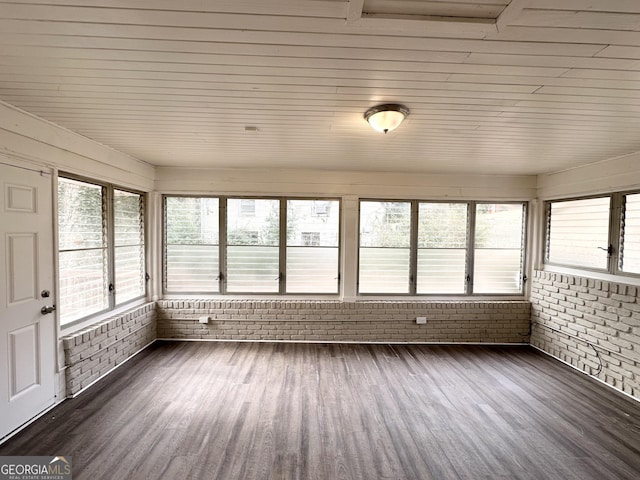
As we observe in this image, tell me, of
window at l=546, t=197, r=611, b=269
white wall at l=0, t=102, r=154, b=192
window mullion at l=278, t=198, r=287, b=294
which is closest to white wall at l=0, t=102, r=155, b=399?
white wall at l=0, t=102, r=154, b=192

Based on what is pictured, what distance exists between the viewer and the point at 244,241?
4406mm

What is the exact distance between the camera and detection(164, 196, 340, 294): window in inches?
173

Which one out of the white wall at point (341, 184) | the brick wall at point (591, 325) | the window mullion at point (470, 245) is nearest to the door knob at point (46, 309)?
the white wall at point (341, 184)

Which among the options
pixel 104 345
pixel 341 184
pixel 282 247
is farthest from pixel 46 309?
pixel 341 184

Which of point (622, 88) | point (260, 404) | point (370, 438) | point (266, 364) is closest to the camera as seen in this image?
point (622, 88)

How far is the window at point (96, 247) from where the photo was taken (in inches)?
115

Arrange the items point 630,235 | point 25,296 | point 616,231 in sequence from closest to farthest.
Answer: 1. point 25,296
2. point 630,235
3. point 616,231

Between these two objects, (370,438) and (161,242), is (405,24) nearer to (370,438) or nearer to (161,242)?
(370,438)

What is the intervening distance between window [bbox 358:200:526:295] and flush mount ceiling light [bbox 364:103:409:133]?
228 cm

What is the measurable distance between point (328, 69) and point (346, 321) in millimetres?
3438

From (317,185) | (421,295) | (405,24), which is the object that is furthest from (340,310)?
(405,24)

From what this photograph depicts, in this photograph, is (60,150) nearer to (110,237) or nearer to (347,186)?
(110,237)

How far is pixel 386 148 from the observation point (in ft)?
10.3

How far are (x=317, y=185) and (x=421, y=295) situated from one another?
225cm
